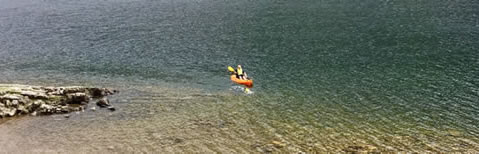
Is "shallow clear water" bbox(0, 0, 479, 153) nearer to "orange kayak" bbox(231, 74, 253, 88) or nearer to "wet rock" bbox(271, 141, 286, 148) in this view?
"wet rock" bbox(271, 141, 286, 148)

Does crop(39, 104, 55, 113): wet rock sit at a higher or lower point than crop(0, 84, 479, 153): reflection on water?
higher

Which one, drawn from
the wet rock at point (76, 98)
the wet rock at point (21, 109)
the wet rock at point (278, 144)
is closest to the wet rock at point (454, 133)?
the wet rock at point (278, 144)

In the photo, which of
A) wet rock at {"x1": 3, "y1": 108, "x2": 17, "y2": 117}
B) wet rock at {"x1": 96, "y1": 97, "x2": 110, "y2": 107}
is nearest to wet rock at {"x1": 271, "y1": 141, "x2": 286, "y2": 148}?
wet rock at {"x1": 96, "y1": 97, "x2": 110, "y2": 107}

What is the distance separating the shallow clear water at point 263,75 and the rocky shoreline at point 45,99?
1248 mm

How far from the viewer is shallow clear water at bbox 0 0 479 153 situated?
93.2ft

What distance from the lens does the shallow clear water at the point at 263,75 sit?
28.4 meters

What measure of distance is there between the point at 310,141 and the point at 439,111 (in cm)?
1114

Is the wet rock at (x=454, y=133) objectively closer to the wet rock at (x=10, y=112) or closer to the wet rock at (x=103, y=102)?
the wet rock at (x=103, y=102)

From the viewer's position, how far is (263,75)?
43.2m

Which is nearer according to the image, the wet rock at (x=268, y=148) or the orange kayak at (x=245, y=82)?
the wet rock at (x=268, y=148)

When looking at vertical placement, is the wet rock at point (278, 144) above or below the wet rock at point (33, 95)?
below

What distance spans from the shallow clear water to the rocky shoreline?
4.10 ft

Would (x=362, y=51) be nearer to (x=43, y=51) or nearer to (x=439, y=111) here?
(x=439, y=111)

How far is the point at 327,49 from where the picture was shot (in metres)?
51.5
